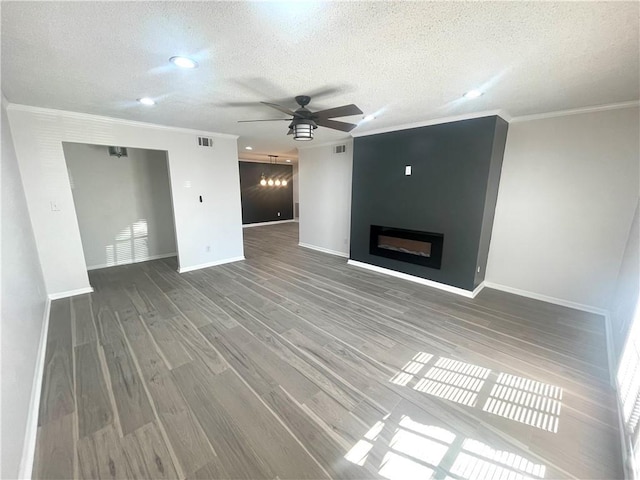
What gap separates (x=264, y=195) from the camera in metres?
10.1

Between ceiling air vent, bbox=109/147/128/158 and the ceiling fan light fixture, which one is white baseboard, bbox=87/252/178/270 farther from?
the ceiling fan light fixture

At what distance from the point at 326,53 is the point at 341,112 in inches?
23.4

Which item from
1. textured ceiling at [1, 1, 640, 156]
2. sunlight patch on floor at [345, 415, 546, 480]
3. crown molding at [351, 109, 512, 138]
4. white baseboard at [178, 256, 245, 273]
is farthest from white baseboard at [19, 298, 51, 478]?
crown molding at [351, 109, 512, 138]

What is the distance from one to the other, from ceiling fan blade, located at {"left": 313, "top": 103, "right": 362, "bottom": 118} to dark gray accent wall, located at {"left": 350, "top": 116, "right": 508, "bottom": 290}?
1.94 m

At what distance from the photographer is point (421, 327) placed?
9.56ft

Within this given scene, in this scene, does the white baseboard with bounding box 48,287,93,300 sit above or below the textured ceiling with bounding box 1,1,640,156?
below

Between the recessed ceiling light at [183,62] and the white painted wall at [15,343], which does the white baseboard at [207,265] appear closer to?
the white painted wall at [15,343]

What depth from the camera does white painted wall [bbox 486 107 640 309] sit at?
9.61 feet

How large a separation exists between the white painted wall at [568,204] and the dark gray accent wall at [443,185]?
27 centimetres

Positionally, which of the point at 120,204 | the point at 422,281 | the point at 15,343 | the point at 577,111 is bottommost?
the point at 422,281

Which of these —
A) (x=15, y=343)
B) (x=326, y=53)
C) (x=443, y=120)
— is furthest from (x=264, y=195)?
(x=15, y=343)

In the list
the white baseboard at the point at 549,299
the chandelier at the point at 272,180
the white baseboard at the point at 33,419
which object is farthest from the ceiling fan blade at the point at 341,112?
the chandelier at the point at 272,180

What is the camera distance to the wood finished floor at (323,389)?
59.5 inches

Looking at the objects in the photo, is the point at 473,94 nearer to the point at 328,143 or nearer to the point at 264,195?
the point at 328,143
